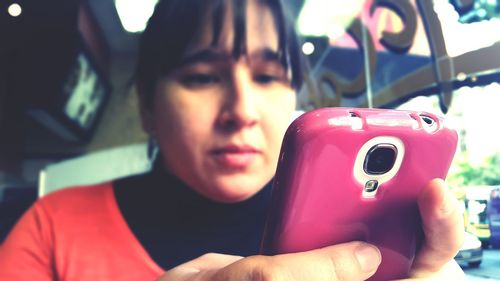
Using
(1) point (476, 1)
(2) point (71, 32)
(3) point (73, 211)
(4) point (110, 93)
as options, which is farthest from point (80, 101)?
(1) point (476, 1)

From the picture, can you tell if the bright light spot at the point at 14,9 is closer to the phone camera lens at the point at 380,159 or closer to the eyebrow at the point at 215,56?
the eyebrow at the point at 215,56

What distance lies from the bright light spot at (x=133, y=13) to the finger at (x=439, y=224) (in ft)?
2.86

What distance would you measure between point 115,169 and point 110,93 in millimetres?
222

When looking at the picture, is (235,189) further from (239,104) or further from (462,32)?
(462,32)

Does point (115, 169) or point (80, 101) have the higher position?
point (80, 101)

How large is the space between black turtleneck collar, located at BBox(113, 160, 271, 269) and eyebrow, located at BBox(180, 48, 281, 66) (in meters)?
0.20

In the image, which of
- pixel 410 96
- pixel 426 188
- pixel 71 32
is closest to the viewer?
pixel 426 188

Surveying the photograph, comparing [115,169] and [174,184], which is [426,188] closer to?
[174,184]

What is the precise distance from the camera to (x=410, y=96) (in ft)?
2.69

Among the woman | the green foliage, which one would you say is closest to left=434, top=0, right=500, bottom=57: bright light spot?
the green foliage

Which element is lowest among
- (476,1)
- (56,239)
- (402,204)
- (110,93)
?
(56,239)

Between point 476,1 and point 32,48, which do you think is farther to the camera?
point 32,48

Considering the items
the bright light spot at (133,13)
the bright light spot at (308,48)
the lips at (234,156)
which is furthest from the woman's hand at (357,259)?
the bright light spot at (133,13)

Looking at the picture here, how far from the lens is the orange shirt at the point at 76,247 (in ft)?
1.98
